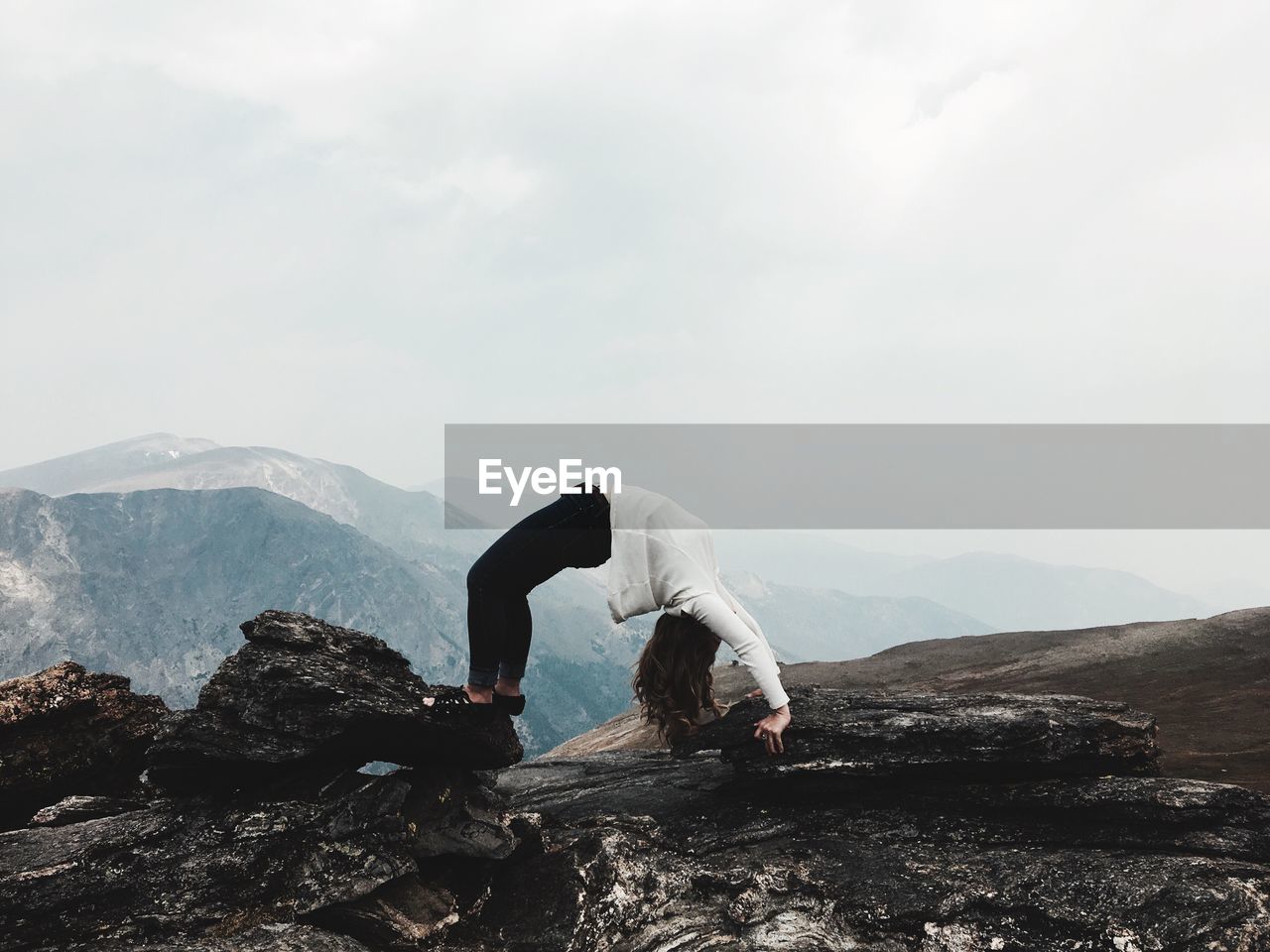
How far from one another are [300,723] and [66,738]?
22.2 ft

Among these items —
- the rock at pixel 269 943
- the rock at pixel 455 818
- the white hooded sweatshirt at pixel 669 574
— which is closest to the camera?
the rock at pixel 269 943

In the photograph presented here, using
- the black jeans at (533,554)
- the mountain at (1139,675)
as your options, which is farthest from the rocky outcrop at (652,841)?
the mountain at (1139,675)

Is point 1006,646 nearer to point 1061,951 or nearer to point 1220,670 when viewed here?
point 1220,670

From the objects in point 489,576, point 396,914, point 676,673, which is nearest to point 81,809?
point 396,914

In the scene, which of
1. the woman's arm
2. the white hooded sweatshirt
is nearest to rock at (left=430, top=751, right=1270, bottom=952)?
the white hooded sweatshirt

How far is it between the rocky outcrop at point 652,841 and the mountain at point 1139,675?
8.47 metres

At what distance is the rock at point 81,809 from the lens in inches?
549

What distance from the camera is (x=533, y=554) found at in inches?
480

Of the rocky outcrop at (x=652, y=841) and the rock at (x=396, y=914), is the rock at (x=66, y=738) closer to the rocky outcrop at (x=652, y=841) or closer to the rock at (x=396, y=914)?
the rocky outcrop at (x=652, y=841)

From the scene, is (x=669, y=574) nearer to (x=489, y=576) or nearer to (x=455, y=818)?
(x=489, y=576)

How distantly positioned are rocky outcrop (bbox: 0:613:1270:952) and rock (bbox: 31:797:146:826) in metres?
0.06

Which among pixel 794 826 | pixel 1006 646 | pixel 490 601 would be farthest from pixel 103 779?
pixel 1006 646

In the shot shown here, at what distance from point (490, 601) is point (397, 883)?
5.06 metres

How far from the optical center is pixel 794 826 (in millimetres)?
14281
